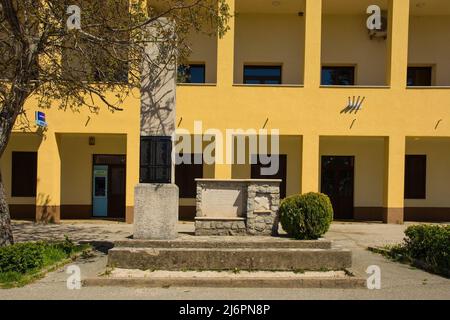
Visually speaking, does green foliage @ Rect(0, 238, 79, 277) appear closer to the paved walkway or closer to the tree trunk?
the paved walkway

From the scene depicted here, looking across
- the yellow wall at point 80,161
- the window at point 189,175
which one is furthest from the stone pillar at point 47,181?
the window at point 189,175

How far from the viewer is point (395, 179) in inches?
624

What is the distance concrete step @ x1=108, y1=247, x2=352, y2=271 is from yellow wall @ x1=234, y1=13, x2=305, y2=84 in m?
10.9

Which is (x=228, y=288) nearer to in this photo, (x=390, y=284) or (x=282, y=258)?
(x=282, y=258)

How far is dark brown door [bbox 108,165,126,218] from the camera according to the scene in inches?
709

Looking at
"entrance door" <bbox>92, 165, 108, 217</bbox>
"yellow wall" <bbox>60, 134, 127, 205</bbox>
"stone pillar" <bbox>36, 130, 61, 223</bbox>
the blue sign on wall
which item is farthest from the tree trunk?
"entrance door" <bbox>92, 165, 108, 217</bbox>

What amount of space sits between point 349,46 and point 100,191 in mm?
12090

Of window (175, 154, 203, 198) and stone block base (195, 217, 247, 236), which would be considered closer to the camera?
stone block base (195, 217, 247, 236)

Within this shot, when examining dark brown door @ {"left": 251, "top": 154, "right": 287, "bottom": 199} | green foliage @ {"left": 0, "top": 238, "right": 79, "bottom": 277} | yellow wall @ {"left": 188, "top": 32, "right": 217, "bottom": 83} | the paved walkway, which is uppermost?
yellow wall @ {"left": 188, "top": 32, "right": 217, "bottom": 83}

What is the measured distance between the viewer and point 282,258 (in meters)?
8.17

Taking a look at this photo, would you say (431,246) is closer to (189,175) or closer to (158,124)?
(158,124)

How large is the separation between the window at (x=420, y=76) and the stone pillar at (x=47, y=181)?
1480 cm

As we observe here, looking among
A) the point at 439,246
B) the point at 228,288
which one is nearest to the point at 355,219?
the point at 439,246

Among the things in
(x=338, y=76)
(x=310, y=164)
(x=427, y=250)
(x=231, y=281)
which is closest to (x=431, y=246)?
(x=427, y=250)
